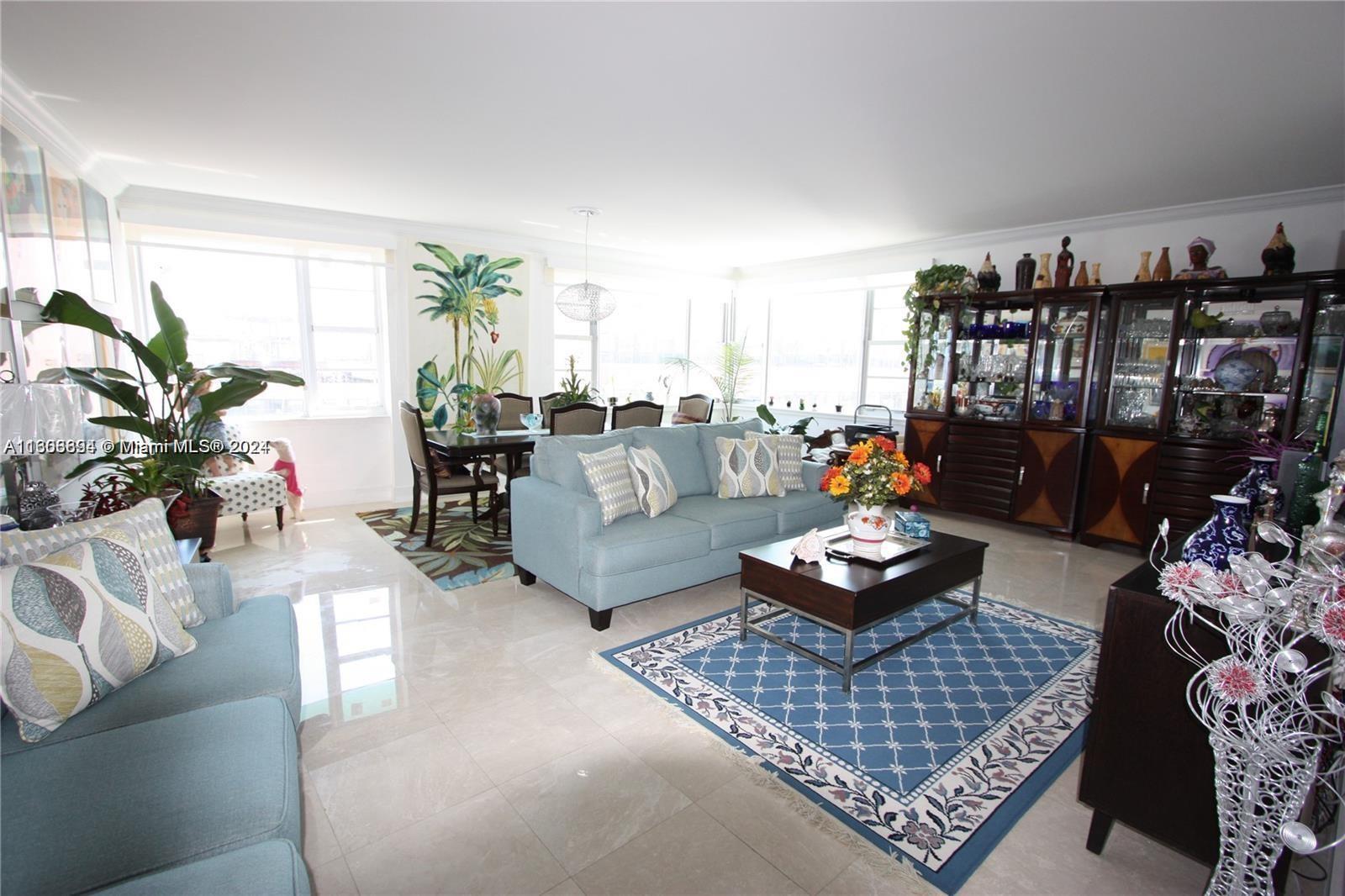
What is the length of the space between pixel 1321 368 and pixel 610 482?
4699mm

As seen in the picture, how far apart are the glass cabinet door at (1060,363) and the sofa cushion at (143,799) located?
5.50m

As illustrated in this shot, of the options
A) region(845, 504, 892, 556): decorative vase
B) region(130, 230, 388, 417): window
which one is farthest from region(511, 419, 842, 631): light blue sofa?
region(130, 230, 388, 417): window

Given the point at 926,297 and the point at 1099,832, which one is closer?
the point at 1099,832

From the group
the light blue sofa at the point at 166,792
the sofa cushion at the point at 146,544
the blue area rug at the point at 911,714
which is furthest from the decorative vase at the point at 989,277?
the sofa cushion at the point at 146,544

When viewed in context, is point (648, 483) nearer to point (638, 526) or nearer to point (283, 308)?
point (638, 526)

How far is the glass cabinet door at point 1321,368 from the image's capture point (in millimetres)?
3906

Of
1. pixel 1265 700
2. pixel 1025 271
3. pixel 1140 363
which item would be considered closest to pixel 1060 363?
pixel 1140 363

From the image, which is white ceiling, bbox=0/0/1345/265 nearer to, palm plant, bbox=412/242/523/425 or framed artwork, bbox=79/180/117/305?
framed artwork, bbox=79/180/117/305

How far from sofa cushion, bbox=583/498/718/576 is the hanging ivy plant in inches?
135

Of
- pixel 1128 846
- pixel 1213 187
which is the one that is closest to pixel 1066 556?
pixel 1213 187

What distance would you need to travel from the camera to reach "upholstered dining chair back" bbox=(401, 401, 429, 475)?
4340 mm

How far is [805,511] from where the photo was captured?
4.04m

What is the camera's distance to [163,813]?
1.28m

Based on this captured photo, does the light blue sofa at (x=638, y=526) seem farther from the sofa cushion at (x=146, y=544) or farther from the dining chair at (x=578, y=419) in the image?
the sofa cushion at (x=146, y=544)
